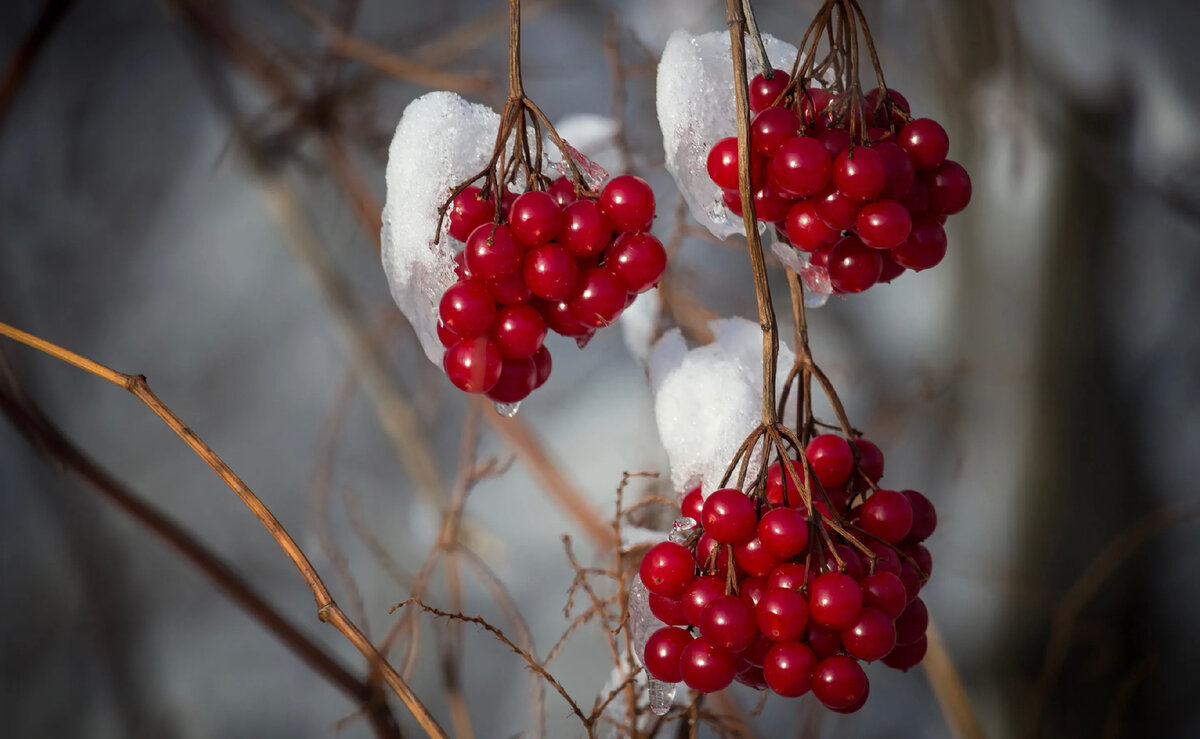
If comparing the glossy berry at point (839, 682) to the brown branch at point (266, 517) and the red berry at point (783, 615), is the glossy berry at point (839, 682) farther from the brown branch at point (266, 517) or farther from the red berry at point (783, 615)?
the brown branch at point (266, 517)

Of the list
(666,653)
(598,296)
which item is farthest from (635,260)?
(666,653)

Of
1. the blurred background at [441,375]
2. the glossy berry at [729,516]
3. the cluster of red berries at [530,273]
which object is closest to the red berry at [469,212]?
the cluster of red berries at [530,273]

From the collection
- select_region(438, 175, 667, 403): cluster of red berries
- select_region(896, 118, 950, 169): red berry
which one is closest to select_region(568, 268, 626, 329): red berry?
select_region(438, 175, 667, 403): cluster of red berries

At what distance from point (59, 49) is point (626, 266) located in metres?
0.58

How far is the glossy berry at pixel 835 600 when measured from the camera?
0.68 feet

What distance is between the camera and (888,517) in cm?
25

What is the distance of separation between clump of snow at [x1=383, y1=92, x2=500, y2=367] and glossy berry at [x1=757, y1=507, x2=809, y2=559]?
0.11 m

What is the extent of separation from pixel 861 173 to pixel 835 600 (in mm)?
113

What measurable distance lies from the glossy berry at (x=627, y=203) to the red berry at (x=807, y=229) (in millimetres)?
48

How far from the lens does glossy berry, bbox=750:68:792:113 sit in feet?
0.86

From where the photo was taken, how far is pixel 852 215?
0.23 m

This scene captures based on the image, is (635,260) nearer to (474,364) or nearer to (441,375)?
(474,364)

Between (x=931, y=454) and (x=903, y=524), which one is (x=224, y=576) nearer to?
(x=903, y=524)

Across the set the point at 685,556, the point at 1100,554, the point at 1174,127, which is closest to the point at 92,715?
the point at 685,556
